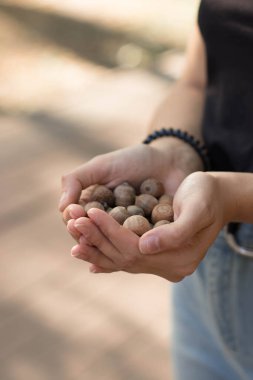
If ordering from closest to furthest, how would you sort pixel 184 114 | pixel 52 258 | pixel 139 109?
pixel 184 114 → pixel 52 258 → pixel 139 109

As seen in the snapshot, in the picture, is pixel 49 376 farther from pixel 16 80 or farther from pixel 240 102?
pixel 16 80

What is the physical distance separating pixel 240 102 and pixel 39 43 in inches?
112

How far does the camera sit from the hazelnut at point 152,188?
876 millimetres

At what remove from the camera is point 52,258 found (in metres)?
1.86

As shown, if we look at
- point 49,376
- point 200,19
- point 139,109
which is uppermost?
point 200,19

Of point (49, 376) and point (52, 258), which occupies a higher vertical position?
point (52, 258)

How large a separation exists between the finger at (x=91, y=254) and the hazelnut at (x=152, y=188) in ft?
0.47

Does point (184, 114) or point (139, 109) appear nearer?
point (184, 114)

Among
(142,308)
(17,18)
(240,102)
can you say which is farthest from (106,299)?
(17,18)

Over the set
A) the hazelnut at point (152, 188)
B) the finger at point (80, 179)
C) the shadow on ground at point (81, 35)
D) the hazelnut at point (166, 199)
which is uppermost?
the shadow on ground at point (81, 35)

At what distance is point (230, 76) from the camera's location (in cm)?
89

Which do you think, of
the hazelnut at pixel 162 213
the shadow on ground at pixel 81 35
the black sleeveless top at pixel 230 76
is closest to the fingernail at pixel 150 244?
the hazelnut at pixel 162 213

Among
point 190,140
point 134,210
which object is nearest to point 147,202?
point 134,210

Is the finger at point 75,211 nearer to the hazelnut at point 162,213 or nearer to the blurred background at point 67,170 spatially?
the hazelnut at point 162,213
